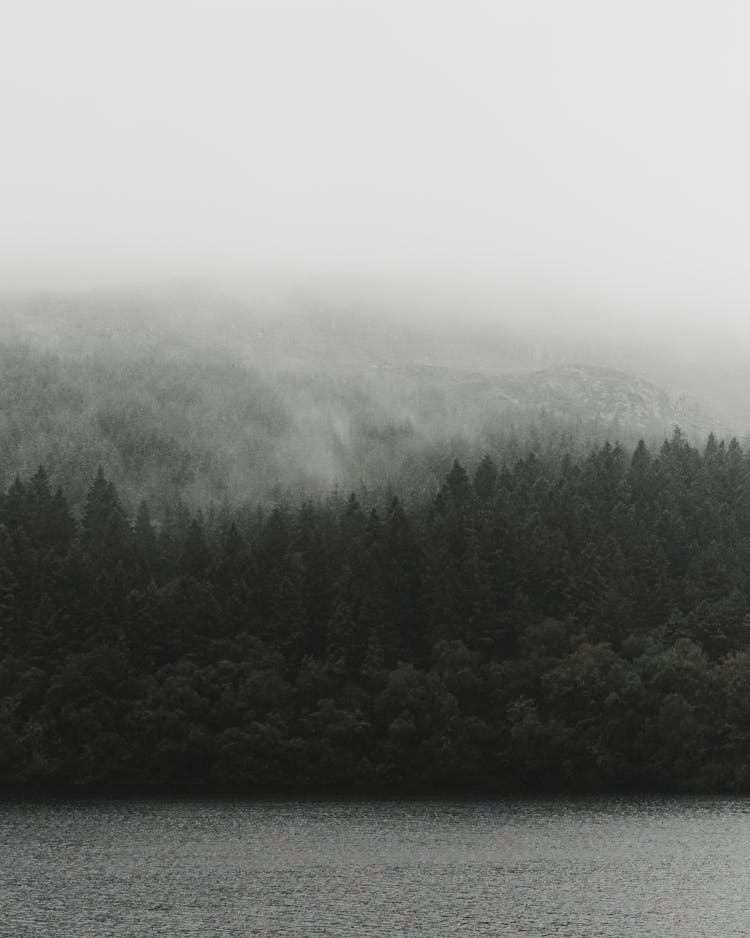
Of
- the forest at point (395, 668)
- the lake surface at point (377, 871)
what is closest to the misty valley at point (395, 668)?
the forest at point (395, 668)

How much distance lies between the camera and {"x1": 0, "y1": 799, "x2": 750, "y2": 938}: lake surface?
244 ft

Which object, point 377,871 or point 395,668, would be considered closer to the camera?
point 377,871

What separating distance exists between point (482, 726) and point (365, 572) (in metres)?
39.1

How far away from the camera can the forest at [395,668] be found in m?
156

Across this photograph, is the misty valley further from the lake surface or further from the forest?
the lake surface

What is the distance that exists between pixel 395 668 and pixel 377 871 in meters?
85.3

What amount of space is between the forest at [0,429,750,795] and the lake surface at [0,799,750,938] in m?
21.3

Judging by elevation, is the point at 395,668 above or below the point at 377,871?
above

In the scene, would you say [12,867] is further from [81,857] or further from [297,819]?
[297,819]

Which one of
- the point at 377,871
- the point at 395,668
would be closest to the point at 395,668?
the point at 395,668

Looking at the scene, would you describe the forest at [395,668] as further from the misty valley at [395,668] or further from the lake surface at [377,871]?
the lake surface at [377,871]

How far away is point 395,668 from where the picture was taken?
178250 millimetres

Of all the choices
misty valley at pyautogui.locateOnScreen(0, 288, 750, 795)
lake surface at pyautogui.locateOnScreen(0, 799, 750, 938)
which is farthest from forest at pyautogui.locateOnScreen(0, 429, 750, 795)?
lake surface at pyautogui.locateOnScreen(0, 799, 750, 938)

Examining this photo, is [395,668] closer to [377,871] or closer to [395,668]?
[395,668]
